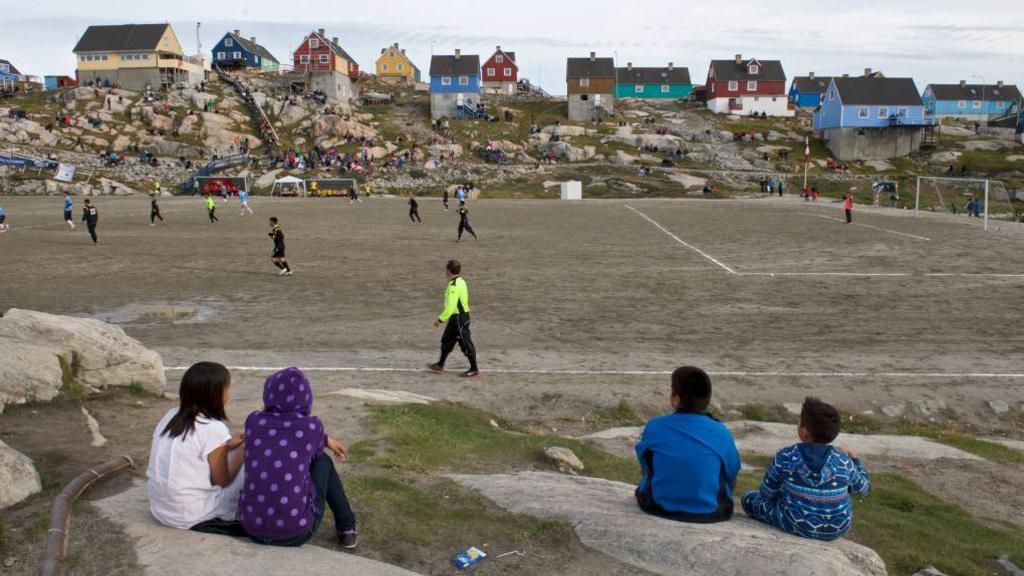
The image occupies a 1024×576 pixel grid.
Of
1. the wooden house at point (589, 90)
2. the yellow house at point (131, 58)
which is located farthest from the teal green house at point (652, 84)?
the yellow house at point (131, 58)

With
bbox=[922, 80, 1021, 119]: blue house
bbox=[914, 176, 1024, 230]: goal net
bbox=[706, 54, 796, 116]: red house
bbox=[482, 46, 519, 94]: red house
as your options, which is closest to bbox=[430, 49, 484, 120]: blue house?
bbox=[482, 46, 519, 94]: red house

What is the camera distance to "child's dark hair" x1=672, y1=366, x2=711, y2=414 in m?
5.54

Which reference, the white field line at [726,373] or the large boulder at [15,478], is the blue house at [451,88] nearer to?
the white field line at [726,373]

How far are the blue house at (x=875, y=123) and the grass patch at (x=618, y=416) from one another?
93.0 meters

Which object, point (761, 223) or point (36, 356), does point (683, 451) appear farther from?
point (761, 223)

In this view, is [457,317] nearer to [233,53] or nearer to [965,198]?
[965,198]

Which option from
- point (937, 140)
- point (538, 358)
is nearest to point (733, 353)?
point (538, 358)

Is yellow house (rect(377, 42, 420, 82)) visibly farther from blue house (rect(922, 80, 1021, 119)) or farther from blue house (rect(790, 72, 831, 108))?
blue house (rect(922, 80, 1021, 119))

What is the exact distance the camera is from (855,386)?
1277 cm

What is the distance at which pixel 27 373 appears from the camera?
856 cm

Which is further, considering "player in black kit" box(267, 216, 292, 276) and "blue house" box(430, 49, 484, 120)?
"blue house" box(430, 49, 484, 120)

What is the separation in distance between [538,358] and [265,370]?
4.93m

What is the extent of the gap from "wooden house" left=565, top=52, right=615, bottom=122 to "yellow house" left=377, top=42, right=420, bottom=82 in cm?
5056

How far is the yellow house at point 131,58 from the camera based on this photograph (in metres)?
99.2
